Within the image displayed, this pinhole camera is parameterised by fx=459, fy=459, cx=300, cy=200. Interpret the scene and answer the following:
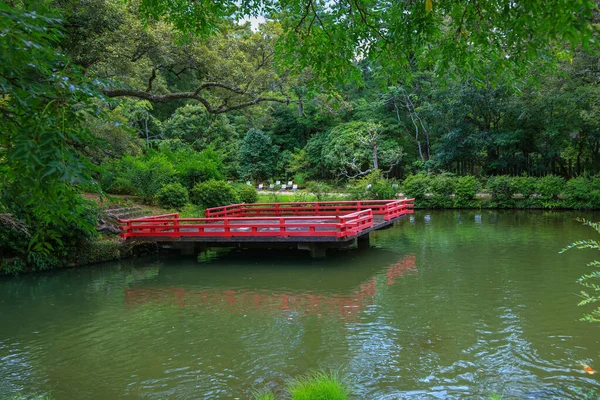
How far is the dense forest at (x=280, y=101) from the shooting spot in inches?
114

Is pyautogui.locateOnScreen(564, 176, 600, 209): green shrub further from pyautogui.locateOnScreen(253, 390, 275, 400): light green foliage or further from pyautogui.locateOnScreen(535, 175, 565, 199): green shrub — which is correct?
pyautogui.locateOnScreen(253, 390, 275, 400): light green foliage

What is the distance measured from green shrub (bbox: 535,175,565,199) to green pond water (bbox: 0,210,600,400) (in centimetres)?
1266

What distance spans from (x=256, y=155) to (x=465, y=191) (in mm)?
16863

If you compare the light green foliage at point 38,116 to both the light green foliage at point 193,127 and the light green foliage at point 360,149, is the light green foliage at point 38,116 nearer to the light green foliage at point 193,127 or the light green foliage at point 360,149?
the light green foliage at point 193,127

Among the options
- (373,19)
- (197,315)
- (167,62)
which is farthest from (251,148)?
(373,19)

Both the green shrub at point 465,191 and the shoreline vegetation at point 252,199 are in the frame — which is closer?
the shoreline vegetation at point 252,199

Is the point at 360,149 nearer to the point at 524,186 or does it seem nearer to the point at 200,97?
the point at 524,186

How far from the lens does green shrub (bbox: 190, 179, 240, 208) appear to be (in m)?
19.0

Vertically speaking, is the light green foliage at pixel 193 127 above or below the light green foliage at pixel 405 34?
above

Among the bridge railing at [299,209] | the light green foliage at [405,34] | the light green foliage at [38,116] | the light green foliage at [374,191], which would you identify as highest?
the light green foliage at [405,34]

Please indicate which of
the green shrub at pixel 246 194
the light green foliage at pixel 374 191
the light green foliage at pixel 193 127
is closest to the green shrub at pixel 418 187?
the light green foliage at pixel 374 191

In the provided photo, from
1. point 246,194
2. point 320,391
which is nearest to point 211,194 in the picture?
point 246,194

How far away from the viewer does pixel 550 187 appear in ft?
77.8

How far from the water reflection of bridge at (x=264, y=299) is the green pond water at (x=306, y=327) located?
4cm
